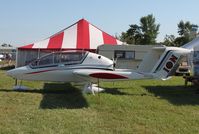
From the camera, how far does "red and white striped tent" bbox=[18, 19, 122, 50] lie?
2627cm

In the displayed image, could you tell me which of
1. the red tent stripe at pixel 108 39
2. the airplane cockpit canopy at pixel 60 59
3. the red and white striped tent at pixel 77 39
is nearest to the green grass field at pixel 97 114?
the airplane cockpit canopy at pixel 60 59

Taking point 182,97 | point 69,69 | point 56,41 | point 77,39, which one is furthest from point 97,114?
point 56,41

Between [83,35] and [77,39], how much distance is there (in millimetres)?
860

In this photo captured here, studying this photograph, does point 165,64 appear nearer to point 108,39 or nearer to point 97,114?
point 97,114

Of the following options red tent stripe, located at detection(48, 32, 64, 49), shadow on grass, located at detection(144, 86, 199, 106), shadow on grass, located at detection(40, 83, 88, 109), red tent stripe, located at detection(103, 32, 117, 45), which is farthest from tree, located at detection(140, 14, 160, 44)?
shadow on grass, located at detection(40, 83, 88, 109)

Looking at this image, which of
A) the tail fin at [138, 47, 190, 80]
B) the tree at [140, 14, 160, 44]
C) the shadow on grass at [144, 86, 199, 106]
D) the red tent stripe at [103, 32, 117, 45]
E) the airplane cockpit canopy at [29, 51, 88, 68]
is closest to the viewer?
the shadow on grass at [144, 86, 199, 106]

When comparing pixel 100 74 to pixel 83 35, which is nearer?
pixel 100 74

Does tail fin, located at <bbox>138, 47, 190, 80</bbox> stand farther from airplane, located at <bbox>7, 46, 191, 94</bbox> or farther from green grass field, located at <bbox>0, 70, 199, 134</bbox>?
green grass field, located at <bbox>0, 70, 199, 134</bbox>

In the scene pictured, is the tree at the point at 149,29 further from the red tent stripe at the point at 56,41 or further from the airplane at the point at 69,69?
the airplane at the point at 69,69

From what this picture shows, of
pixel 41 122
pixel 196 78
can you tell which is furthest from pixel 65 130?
pixel 196 78

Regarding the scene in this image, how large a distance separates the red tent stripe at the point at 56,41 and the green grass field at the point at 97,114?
1420cm

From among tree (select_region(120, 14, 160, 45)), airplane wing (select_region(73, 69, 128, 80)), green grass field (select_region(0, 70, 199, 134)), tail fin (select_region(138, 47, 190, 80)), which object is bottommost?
green grass field (select_region(0, 70, 199, 134))

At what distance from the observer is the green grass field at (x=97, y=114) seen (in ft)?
23.9

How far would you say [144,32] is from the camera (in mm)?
79562
